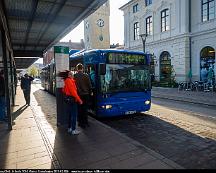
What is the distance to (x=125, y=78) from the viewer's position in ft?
28.3

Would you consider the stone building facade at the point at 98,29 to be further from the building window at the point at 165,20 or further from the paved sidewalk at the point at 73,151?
the paved sidewalk at the point at 73,151

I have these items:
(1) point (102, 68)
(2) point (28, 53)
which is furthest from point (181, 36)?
(1) point (102, 68)

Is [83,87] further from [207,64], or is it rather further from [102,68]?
[207,64]

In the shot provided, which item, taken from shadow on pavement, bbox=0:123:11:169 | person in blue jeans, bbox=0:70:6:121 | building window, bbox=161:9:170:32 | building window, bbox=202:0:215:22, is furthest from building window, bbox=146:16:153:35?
shadow on pavement, bbox=0:123:11:169

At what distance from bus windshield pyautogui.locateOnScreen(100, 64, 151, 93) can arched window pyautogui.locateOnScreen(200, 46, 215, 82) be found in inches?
585

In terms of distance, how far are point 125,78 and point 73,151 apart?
4004 millimetres

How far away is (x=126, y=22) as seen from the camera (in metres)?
35.4

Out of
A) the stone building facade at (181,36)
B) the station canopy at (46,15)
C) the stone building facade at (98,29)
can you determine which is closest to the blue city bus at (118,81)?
the station canopy at (46,15)

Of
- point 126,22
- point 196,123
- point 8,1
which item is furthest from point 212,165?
point 126,22

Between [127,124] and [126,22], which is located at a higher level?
[126,22]

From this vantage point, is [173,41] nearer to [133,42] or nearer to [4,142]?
[133,42]

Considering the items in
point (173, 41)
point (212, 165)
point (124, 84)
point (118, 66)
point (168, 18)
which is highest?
point (168, 18)

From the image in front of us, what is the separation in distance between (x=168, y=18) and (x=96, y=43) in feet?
98.9

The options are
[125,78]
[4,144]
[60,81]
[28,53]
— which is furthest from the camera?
[28,53]
